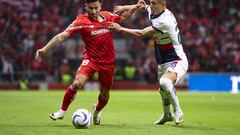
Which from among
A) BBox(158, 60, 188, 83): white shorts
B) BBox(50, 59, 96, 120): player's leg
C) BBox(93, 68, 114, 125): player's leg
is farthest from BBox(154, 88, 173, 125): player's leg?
BBox(50, 59, 96, 120): player's leg

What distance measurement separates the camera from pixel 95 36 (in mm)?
10523

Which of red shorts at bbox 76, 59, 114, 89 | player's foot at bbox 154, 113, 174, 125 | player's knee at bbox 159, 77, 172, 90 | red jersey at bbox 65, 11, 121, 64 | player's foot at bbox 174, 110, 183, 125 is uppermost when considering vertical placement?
red jersey at bbox 65, 11, 121, 64

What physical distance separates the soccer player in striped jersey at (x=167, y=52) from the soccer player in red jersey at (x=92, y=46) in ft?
2.58

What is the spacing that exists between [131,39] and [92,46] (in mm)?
19028

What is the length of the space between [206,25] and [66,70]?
8111 millimetres

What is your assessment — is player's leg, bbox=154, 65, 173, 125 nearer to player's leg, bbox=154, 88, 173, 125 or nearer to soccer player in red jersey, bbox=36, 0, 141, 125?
player's leg, bbox=154, 88, 173, 125

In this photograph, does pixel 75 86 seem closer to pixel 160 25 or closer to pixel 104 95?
pixel 104 95

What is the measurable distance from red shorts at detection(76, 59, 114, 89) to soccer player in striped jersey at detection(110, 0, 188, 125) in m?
0.95

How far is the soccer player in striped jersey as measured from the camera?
34.0 ft

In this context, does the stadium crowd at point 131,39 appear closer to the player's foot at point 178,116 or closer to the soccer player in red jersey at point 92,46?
the soccer player in red jersey at point 92,46

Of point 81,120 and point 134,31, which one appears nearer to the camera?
point 81,120

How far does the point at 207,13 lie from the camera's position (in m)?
31.8

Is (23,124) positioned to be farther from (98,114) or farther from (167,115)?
(167,115)

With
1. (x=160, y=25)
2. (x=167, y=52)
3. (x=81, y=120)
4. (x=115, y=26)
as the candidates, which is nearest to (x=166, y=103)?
(x=167, y=52)
